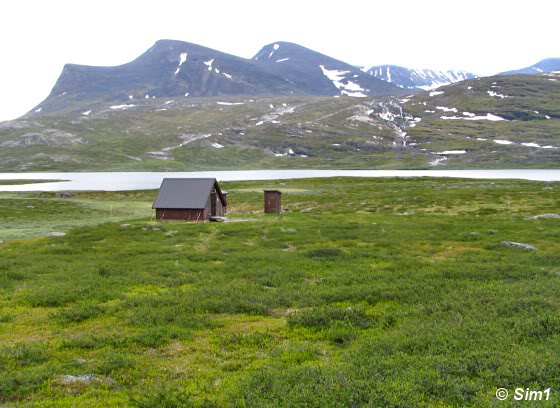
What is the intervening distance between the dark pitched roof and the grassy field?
62.1 ft

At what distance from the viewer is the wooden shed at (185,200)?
52.5m

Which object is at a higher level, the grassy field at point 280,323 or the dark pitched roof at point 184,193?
the dark pitched roof at point 184,193

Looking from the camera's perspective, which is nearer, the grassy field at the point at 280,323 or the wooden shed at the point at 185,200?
the grassy field at the point at 280,323

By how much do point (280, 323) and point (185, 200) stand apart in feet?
128

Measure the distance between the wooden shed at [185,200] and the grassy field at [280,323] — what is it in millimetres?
18652

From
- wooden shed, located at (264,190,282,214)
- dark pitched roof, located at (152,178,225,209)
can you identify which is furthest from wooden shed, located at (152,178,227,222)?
wooden shed, located at (264,190,282,214)

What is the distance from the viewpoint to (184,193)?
54125 mm

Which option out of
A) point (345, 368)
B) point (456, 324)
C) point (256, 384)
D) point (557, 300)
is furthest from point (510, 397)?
point (557, 300)

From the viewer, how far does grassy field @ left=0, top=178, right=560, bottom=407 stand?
10.8 meters

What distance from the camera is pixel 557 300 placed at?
16.5 m

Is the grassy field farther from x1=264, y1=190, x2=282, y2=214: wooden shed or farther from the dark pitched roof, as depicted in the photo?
x1=264, y1=190, x2=282, y2=214: wooden shed
